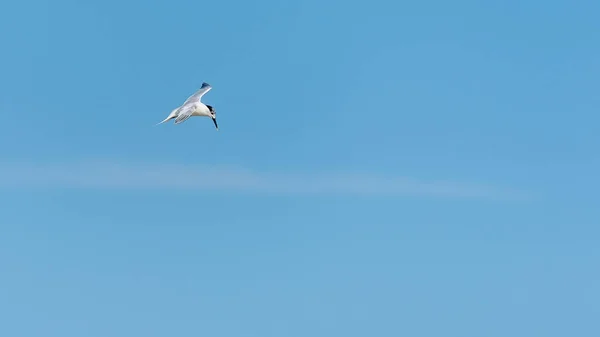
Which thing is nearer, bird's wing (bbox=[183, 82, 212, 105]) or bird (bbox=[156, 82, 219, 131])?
bird (bbox=[156, 82, 219, 131])

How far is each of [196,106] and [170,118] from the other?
5.98 metres

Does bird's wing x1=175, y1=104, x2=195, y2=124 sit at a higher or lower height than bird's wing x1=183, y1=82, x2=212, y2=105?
lower

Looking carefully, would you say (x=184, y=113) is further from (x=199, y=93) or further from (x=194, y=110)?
(x=199, y=93)

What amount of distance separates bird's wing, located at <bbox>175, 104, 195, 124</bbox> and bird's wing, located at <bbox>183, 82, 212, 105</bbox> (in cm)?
522

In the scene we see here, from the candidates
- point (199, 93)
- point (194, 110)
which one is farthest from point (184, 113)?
point (199, 93)

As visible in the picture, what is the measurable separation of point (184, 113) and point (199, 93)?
19.2 m

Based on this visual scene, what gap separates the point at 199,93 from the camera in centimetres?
11512

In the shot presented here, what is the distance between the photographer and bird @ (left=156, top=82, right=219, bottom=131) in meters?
95.4

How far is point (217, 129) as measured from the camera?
111 metres

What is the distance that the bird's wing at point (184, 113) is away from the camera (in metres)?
91.2

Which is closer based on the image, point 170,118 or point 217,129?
point 170,118

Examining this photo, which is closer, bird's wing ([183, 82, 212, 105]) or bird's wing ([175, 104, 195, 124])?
bird's wing ([175, 104, 195, 124])

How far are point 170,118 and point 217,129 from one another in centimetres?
1180

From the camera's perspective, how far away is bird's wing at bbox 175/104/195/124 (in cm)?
9125
